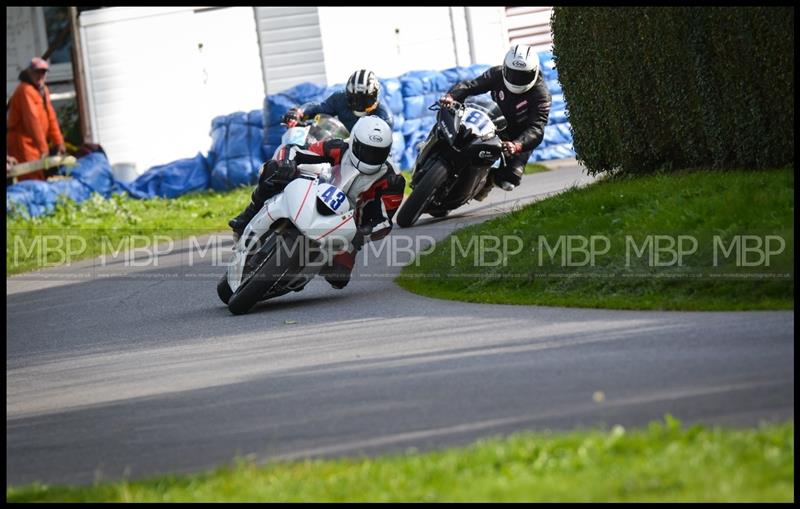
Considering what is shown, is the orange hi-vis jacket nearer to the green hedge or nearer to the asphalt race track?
the asphalt race track

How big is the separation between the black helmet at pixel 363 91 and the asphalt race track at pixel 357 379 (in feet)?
10.8

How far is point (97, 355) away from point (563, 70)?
587cm

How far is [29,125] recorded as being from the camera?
75.2 ft

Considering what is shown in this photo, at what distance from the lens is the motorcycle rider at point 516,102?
1630 centimetres

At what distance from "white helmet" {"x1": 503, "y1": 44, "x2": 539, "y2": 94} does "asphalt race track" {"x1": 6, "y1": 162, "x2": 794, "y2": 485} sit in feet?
14.7

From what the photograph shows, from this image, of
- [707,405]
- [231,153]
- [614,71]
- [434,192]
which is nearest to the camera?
[707,405]

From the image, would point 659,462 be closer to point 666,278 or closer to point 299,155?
point 666,278

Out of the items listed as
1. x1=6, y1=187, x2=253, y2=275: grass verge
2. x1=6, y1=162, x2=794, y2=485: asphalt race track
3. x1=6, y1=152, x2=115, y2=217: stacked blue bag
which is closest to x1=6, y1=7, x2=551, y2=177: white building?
x1=6, y1=152, x2=115, y2=217: stacked blue bag

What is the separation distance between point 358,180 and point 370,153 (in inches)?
12.6

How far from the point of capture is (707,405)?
21.7 ft

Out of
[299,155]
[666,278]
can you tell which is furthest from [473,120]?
[666,278]

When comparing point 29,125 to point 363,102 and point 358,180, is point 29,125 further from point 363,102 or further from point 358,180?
point 358,180

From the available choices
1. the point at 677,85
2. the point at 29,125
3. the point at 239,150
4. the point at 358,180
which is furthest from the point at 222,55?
the point at 677,85

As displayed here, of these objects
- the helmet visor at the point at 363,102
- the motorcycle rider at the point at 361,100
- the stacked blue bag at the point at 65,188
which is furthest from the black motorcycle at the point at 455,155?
the stacked blue bag at the point at 65,188
